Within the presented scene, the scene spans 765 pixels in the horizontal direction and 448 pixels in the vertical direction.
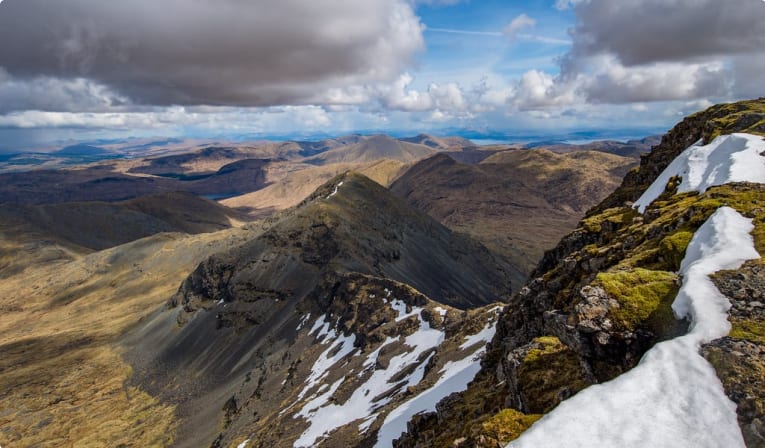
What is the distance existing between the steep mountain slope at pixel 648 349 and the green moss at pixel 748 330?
0.05 m

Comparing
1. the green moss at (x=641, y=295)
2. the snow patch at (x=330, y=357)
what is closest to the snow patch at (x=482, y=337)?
the snow patch at (x=330, y=357)

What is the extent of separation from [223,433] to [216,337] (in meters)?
50.6

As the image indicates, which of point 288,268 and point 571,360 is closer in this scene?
point 571,360

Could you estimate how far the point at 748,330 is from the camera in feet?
48.3

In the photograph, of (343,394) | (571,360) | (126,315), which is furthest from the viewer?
(126,315)

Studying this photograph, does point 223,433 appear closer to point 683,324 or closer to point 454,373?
point 454,373

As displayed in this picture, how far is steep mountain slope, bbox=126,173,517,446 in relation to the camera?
6003 cm

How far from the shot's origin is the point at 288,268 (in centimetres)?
14112

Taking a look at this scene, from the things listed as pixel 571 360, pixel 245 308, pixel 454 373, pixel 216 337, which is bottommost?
pixel 216 337

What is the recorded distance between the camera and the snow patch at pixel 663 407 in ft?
41.4

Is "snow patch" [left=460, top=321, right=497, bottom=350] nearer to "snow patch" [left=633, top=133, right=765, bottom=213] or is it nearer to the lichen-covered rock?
"snow patch" [left=633, top=133, right=765, bottom=213]

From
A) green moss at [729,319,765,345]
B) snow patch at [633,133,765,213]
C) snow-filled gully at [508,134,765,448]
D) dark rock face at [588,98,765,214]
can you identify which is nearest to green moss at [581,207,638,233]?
snow patch at [633,133,765,213]

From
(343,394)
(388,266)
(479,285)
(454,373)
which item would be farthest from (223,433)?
(479,285)

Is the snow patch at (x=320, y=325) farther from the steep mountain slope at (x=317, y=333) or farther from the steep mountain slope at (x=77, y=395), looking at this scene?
the steep mountain slope at (x=77, y=395)
